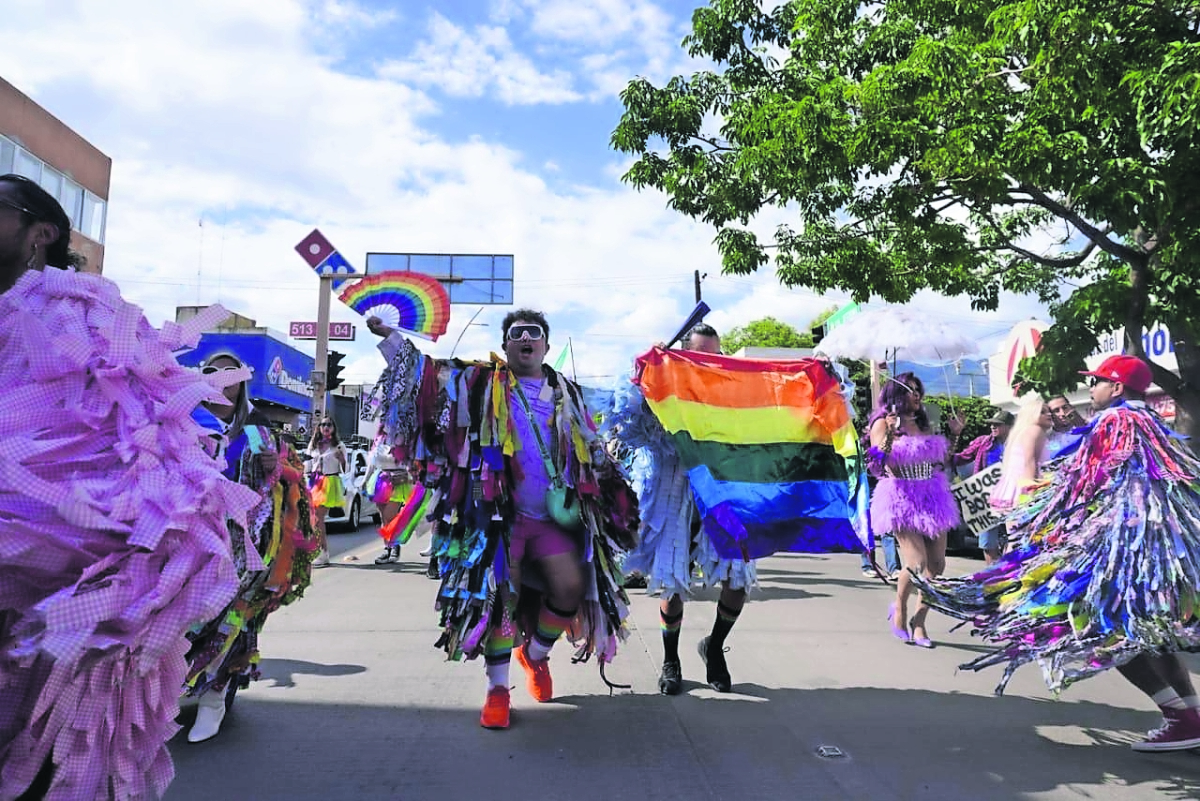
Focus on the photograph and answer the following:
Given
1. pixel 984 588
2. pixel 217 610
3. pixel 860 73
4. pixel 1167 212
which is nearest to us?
pixel 217 610

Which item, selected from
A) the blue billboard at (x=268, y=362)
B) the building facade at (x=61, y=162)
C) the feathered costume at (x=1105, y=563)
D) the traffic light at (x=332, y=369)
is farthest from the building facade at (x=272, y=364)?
the feathered costume at (x=1105, y=563)

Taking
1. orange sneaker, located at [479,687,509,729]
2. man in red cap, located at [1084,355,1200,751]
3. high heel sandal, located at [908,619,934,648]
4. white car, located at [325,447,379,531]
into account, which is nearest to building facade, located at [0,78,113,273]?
white car, located at [325,447,379,531]

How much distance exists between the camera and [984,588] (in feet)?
12.0

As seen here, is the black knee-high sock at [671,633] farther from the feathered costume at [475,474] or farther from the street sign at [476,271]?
the street sign at [476,271]

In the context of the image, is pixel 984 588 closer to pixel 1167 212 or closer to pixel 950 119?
pixel 1167 212

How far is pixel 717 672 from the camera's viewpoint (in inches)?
170

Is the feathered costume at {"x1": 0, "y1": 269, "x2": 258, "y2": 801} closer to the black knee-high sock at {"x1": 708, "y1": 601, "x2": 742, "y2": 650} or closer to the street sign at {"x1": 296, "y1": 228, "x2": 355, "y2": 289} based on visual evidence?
the black knee-high sock at {"x1": 708, "y1": 601, "x2": 742, "y2": 650}

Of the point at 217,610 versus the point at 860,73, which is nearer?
the point at 217,610

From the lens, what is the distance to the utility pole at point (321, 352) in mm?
14217

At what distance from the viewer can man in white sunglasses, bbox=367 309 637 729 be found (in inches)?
144

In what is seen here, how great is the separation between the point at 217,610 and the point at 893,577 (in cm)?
850

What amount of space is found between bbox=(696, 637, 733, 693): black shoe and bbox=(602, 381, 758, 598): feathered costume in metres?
0.39

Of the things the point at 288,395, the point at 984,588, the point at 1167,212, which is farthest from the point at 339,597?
the point at 288,395

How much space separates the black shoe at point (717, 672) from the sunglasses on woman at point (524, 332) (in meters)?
1.92
